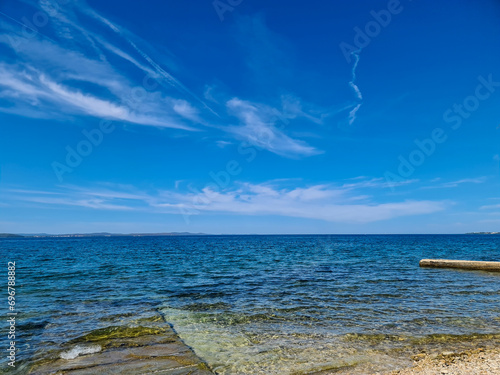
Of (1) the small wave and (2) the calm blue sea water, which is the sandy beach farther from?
(1) the small wave

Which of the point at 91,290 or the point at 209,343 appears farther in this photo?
the point at 91,290

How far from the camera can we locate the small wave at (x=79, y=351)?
8467 millimetres

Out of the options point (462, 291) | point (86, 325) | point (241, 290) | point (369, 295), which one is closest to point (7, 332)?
point (86, 325)

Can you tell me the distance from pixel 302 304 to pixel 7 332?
1187 cm

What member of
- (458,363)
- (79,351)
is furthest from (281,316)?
(79,351)

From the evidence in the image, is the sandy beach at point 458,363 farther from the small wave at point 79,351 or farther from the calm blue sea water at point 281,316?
the small wave at point 79,351

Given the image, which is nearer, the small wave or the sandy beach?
the sandy beach

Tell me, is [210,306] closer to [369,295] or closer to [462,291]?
[369,295]

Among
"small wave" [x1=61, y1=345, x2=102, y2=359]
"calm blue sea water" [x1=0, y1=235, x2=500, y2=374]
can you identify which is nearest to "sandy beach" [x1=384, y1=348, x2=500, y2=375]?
"calm blue sea water" [x1=0, y1=235, x2=500, y2=374]

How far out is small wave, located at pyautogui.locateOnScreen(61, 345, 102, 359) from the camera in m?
8.47

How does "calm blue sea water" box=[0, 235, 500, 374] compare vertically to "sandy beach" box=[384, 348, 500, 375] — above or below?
below

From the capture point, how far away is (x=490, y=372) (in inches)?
249

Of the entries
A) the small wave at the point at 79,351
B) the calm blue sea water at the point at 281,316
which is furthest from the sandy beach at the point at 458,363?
the small wave at the point at 79,351

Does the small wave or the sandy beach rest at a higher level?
the sandy beach
